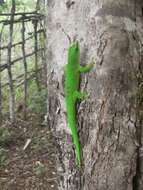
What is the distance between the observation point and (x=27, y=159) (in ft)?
18.1

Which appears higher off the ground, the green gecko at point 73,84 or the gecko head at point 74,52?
the gecko head at point 74,52

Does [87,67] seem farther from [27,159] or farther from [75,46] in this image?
[27,159]

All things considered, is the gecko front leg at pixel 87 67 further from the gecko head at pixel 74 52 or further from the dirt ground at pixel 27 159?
the dirt ground at pixel 27 159

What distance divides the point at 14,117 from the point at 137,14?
184 inches

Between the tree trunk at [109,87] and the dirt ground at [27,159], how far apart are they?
240cm

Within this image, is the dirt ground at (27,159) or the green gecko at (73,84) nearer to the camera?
the green gecko at (73,84)

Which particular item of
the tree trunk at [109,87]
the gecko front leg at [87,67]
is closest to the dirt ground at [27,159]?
the tree trunk at [109,87]

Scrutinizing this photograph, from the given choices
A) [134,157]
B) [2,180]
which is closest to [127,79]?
[134,157]

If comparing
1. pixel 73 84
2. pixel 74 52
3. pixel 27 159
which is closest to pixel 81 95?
pixel 73 84

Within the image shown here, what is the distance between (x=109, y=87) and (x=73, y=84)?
18 cm

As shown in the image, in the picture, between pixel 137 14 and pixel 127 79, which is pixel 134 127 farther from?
pixel 137 14

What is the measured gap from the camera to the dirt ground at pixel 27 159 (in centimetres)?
498

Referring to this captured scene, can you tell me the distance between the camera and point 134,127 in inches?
87.1

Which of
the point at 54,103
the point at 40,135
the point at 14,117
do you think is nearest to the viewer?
the point at 54,103
